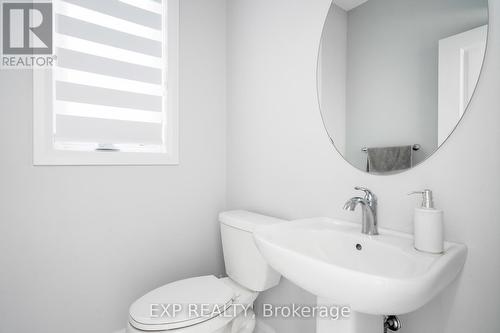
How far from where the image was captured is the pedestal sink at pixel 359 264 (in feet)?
1.78

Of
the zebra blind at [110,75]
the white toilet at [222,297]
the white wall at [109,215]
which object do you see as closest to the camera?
the white toilet at [222,297]

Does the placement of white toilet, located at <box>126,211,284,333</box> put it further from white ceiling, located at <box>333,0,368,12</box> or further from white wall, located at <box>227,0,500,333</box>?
white ceiling, located at <box>333,0,368,12</box>

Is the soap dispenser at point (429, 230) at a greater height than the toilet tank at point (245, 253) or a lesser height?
greater

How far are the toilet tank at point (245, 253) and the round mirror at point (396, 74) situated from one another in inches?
22.0

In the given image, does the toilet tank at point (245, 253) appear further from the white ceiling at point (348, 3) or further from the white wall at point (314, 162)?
the white ceiling at point (348, 3)

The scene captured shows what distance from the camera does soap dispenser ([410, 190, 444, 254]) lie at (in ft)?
2.35

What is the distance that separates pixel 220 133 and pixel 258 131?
1.16 feet

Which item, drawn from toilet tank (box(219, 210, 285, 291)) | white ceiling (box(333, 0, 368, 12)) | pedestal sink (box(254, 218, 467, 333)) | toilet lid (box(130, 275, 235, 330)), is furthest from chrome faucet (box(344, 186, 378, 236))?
white ceiling (box(333, 0, 368, 12))

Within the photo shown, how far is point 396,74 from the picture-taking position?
93cm

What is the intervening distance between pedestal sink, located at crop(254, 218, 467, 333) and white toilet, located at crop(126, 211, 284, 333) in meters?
0.34

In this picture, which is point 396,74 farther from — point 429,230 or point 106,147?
point 106,147

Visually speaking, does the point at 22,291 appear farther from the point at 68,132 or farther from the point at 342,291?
the point at 342,291
